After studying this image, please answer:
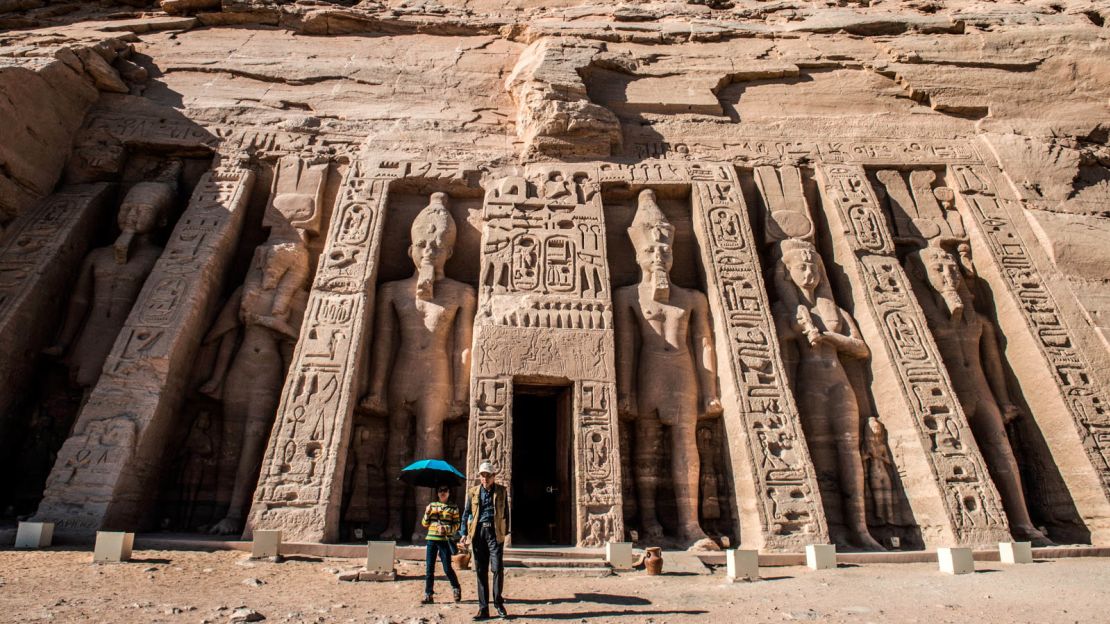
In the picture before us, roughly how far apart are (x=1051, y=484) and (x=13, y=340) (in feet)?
37.9

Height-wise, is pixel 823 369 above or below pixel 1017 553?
Answer: above

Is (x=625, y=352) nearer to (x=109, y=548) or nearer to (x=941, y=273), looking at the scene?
(x=941, y=273)

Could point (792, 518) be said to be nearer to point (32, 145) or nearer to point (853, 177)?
point (853, 177)

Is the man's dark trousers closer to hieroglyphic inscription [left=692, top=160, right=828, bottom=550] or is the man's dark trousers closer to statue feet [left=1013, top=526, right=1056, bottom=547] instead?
hieroglyphic inscription [left=692, top=160, right=828, bottom=550]

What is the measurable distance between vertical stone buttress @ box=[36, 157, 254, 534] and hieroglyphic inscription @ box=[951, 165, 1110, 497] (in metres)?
9.73

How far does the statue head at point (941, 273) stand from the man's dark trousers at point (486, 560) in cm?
704

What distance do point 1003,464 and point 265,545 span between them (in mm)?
7571

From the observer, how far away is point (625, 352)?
7812 mm

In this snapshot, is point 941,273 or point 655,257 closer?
point 655,257

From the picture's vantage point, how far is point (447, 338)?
304 inches

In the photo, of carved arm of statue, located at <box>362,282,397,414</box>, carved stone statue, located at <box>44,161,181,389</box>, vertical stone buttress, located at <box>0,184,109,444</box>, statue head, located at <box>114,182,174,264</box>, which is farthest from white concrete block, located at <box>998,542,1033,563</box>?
vertical stone buttress, located at <box>0,184,109,444</box>

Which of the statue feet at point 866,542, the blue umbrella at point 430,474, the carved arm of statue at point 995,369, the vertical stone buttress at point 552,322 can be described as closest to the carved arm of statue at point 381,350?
the vertical stone buttress at point 552,322

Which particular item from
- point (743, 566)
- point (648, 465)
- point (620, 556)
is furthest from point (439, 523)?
point (648, 465)

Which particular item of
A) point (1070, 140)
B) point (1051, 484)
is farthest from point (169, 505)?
point (1070, 140)
